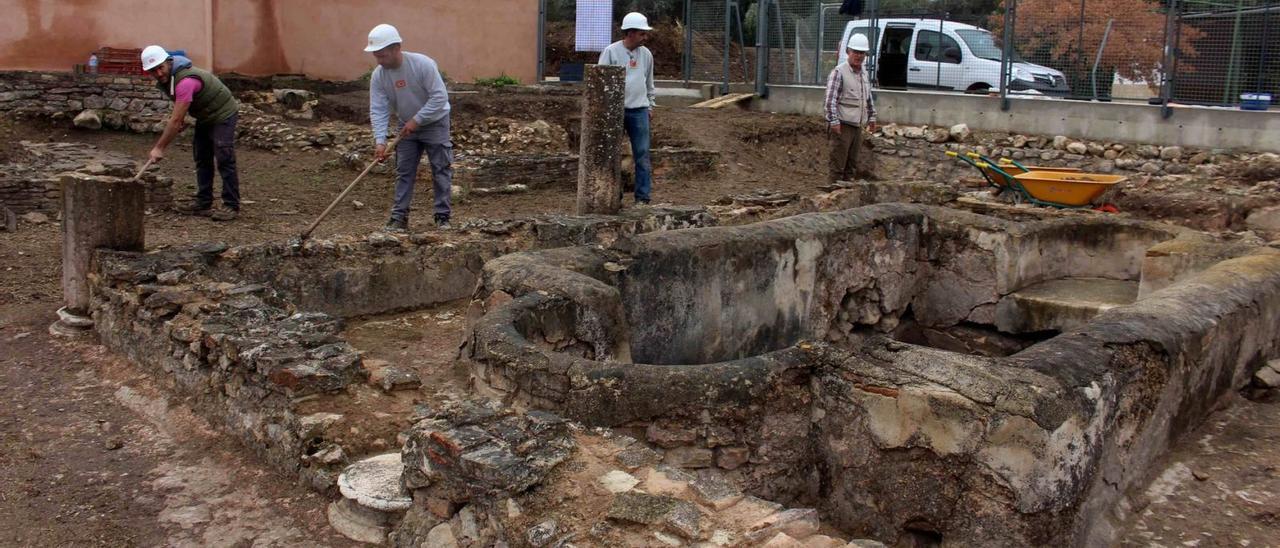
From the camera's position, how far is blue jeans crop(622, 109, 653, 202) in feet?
29.8

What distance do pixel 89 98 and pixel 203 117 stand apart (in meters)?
4.91

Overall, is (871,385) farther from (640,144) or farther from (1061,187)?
(1061,187)

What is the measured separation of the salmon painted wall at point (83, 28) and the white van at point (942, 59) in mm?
8240

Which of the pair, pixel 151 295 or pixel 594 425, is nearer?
pixel 594 425

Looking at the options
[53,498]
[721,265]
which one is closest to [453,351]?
[721,265]

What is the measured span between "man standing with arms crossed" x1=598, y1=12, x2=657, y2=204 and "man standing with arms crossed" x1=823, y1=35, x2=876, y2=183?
219 cm

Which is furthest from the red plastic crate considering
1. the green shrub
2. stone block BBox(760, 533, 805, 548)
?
stone block BBox(760, 533, 805, 548)

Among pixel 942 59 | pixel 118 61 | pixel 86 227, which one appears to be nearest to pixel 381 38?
pixel 86 227

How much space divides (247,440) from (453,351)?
64.1 inches

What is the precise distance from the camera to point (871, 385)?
4531mm

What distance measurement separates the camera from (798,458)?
466 cm

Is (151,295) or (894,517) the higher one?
(151,295)

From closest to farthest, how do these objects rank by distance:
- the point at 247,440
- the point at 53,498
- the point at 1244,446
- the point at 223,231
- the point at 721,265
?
the point at 53,498, the point at 247,440, the point at 1244,446, the point at 721,265, the point at 223,231

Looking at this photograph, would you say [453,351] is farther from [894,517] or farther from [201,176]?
[201,176]
